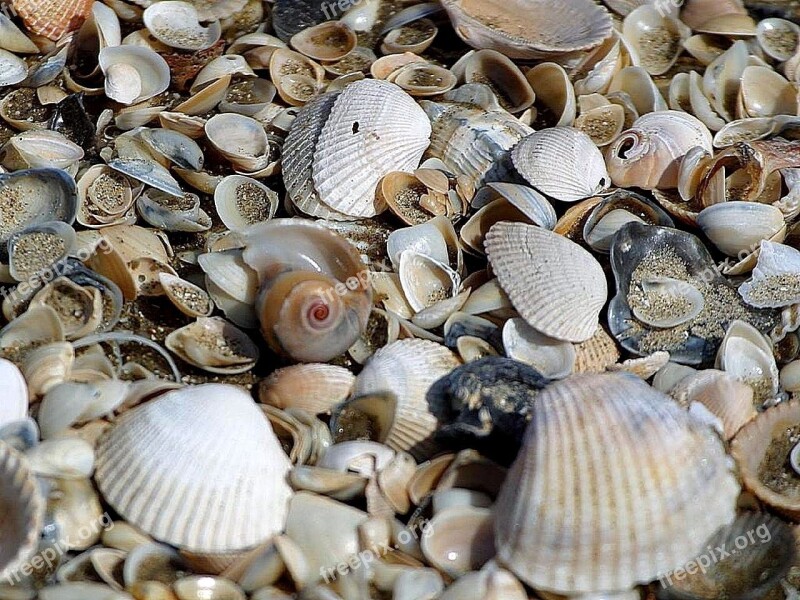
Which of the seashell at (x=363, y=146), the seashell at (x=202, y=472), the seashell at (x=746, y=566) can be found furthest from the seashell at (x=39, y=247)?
the seashell at (x=746, y=566)

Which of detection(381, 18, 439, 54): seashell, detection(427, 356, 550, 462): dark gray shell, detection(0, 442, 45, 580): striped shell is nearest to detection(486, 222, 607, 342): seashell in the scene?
detection(427, 356, 550, 462): dark gray shell

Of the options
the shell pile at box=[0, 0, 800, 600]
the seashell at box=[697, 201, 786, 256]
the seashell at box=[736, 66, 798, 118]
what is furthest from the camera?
the seashell at box=[736, 66, 798, 118]

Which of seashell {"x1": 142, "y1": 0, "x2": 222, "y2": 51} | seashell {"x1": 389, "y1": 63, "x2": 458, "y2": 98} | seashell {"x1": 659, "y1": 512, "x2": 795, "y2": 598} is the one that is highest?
seashell {"x1": 142, "y1": 0, "x2": 222, "y2": 51}

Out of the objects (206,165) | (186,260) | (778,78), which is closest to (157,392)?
(186,260)

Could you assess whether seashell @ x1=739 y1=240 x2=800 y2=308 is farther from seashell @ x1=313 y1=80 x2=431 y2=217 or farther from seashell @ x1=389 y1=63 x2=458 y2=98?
seashell @ x1=389 y1=63 x2=458 y2=98

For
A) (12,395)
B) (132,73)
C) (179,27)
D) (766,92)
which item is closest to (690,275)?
(766,92)

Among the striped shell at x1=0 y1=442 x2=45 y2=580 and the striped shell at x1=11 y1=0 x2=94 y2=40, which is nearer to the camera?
the striped shell at x1=0 y1=442 x2=45 y2=580
